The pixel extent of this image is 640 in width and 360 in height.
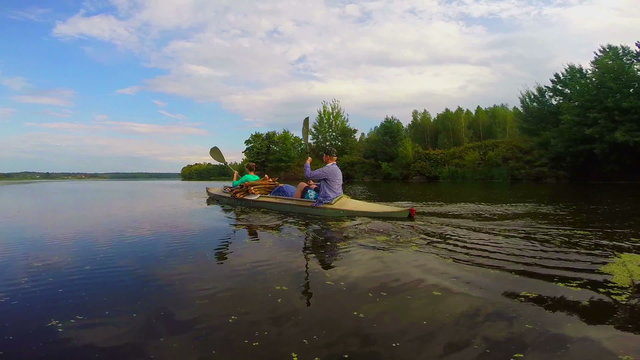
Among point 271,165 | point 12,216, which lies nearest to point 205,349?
point 12,216

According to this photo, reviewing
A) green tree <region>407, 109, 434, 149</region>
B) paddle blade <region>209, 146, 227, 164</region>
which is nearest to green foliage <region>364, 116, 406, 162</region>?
green tree <region>407, 109, 434, 149</region>

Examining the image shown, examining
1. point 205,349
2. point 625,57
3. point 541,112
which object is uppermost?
point 625,57

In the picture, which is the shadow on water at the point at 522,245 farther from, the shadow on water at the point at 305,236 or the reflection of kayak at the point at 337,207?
the reflection of kayak at the point at 337,207

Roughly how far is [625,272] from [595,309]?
7.03 feet

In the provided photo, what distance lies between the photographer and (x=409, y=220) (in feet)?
41.4

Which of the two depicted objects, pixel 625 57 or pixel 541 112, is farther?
pixel 541 112

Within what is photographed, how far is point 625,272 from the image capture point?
6.45 m

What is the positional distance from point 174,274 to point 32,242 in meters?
6.35

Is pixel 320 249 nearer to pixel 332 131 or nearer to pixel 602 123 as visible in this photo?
pixel 602 123

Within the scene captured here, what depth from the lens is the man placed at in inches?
529

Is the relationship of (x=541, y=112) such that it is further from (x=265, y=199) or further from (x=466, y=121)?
(x=265, y=199)

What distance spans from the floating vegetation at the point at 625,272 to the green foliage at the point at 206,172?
86.6 m

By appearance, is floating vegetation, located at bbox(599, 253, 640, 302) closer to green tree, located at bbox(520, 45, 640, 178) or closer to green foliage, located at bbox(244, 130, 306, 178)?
green tree, located at bbox(520, 45, 640, 178)

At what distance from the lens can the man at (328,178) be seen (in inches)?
529
